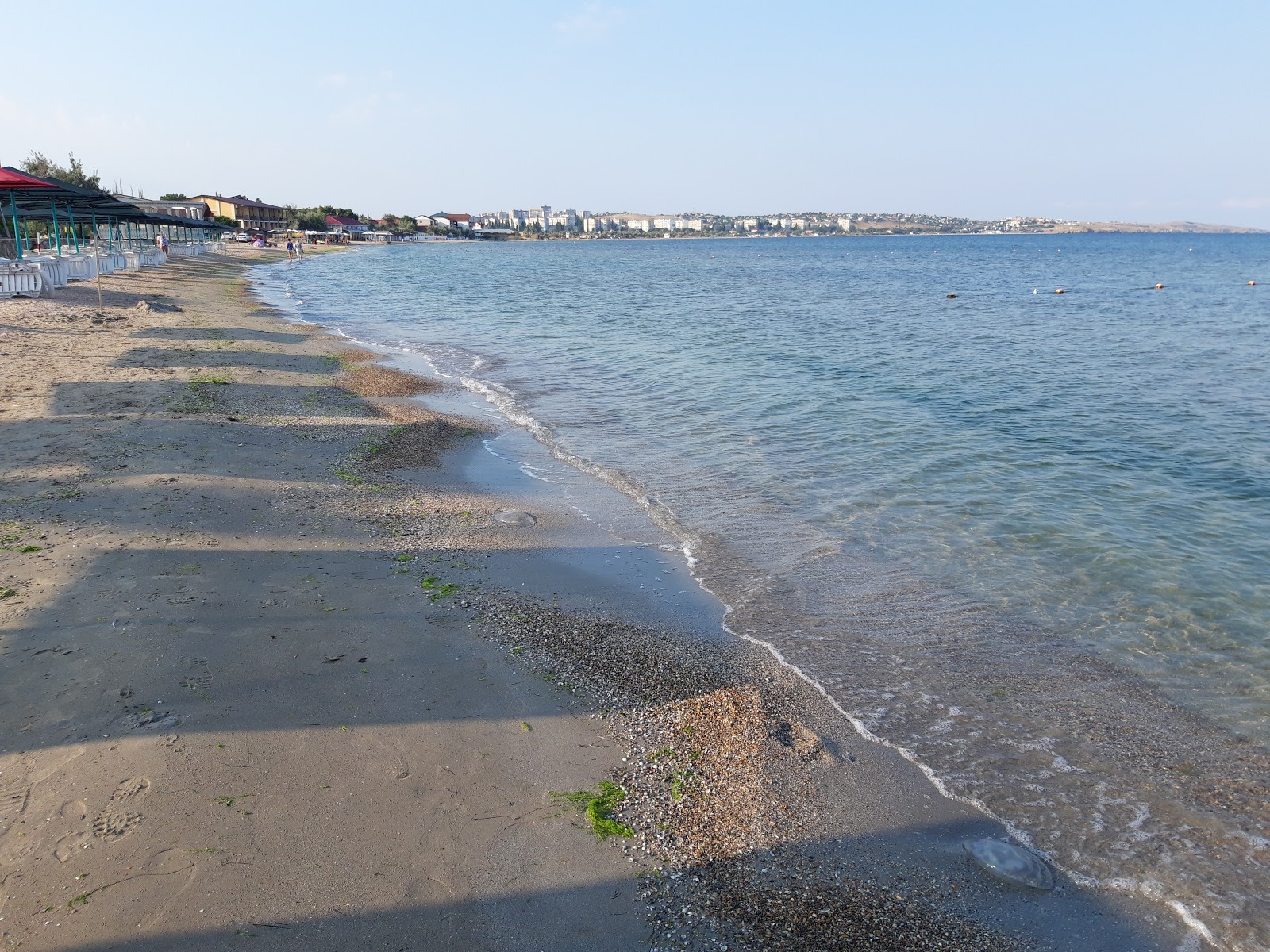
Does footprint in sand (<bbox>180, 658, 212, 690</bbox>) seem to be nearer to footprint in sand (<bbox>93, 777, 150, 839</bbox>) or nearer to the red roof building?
footprint in sand (<bbox>93, 777, 150, 839</bbox>)

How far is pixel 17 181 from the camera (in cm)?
2009

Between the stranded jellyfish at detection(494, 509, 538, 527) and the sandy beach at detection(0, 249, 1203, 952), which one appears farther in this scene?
the stranded jellyfish at detection(494, 509, 538, 527)

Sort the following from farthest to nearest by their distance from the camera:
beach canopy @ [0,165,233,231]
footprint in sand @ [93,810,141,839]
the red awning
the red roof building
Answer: the red roof building → beach canopy @ [0,165,233,231] → the red awning → footprint in sand @ [93,810,141,839]

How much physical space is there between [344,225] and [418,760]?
175m

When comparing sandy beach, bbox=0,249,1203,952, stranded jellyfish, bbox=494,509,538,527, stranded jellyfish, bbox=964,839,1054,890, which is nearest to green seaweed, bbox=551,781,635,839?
sandy beach, bbox=0,249,1203,952

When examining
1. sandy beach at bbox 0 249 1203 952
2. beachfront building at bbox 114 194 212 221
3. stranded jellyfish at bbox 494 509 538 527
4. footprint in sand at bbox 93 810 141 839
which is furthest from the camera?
beachfront building at bbox 114 194 212 221

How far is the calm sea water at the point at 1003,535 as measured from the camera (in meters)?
5.40

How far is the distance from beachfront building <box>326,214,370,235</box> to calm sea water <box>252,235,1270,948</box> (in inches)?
5414

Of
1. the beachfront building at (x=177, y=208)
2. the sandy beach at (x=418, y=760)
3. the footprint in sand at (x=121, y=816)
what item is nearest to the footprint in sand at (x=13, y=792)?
the sandy beach at (x=418, y=760)

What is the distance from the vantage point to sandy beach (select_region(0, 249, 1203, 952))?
153 inches

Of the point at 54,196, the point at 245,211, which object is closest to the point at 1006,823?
the point at 54,196

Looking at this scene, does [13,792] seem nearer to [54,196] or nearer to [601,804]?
[601,804]

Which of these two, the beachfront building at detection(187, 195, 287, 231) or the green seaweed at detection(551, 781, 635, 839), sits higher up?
the beachfront building at detection(187, 195, 287, 231)


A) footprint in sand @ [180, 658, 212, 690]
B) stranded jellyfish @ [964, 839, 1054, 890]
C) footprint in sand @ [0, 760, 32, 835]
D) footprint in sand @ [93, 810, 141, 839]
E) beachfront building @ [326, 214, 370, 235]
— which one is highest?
beachfront building @ [326, 214, 370, 235]
